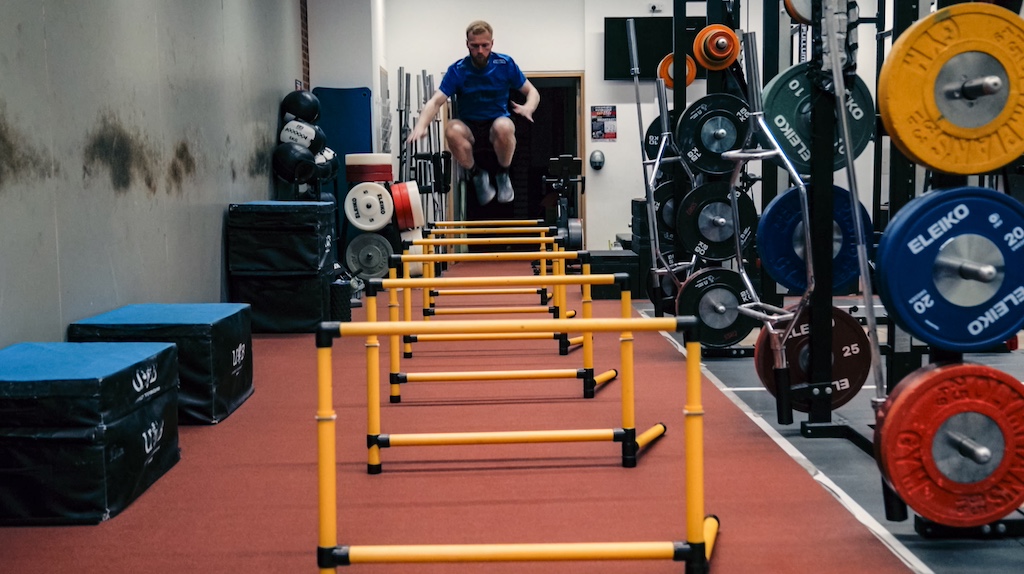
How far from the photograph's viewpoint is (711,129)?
5965mm

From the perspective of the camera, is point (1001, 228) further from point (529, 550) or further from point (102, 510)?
point (102, 510)

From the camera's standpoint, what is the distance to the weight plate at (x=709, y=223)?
598 cm

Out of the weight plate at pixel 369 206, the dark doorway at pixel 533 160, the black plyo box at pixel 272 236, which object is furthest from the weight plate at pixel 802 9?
the dark doorway at pixel 533 160

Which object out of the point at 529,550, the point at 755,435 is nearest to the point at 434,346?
the point at 755,435

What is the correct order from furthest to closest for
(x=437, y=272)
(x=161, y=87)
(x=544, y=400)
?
(x=437, y=272) < (x=161, y=87) < (x=544, y=400)

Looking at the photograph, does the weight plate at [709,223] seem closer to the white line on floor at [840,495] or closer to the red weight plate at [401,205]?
the white line on floor at [840,495]

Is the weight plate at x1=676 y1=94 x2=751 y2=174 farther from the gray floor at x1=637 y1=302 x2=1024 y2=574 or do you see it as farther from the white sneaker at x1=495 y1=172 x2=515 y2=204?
the white sneaker at x1=495 y1=172 x2=515 y2=204

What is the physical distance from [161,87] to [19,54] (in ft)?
5.72

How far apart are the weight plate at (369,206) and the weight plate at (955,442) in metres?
6.90

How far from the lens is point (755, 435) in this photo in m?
4.26

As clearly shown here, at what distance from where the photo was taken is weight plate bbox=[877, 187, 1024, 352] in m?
2.72

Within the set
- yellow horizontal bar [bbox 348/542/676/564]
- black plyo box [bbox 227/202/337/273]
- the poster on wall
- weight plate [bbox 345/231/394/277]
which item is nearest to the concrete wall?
black plyo box [bbox 227/202/337/273]

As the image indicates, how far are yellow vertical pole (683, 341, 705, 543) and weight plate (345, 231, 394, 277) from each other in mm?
7096

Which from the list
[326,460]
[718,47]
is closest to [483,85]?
[718,47]
